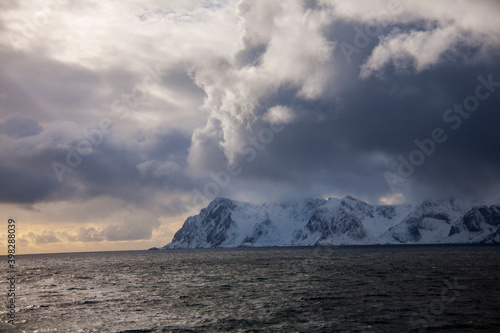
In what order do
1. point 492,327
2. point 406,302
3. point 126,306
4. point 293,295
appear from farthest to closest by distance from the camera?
point 293,295 → point 126,306 → point 406,302 → point 492,327

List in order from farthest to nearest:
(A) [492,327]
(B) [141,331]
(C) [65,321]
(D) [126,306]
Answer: (D) [126,306] → (C) [65,321] → (B) [141,331] → (A) [492,327]

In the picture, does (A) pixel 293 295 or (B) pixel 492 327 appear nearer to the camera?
(B) pixel 492 327

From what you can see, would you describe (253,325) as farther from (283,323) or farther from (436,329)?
(436,329)

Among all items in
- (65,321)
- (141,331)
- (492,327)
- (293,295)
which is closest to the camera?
(492,327)

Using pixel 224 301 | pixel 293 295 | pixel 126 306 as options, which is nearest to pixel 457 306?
pixel 293 295

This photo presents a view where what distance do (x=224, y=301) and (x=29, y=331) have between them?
99.9 ft

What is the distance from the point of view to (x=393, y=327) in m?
45.4

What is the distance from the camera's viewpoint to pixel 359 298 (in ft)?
217

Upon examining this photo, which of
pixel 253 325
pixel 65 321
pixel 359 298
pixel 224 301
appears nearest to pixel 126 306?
pixel 65 321

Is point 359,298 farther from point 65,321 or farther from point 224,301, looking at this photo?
point 65,321

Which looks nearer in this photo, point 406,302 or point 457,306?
point 457,306

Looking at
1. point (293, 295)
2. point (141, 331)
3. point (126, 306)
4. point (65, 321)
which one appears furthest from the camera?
point (293, 295)

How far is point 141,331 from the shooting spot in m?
47.1

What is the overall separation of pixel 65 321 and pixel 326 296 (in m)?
43.2
